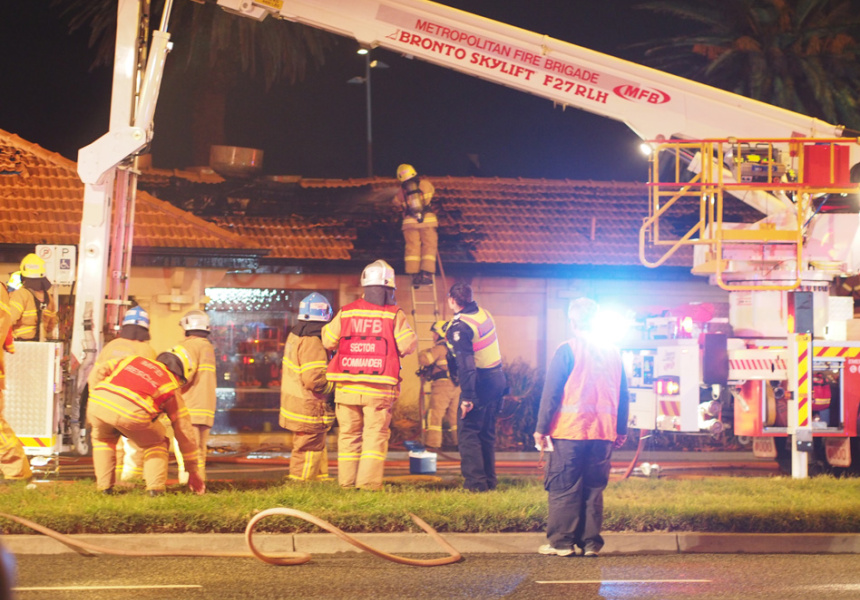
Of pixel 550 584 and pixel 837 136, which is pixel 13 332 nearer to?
pixel 550 584

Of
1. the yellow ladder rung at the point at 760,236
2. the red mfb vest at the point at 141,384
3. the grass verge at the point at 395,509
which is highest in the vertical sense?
the yellow ladder rung at the point at 760,236

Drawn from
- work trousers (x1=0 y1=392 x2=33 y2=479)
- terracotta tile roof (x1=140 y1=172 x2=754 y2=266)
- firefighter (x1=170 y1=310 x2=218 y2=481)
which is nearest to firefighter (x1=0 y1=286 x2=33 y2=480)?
work trousers (x1=0 y1=392 x2=33 y2=479)

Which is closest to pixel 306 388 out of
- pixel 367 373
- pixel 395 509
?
pixel 367 373

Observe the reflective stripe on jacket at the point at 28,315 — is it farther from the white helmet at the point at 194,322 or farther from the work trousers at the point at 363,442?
the work trousers at the point at 363,442

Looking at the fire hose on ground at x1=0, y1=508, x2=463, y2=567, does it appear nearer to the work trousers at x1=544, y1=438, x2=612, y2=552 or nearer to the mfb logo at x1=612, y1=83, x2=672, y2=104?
the work trousers at x1=544, y1=438, x2=612, y2=552

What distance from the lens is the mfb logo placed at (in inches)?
427

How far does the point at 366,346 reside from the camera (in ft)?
30.7

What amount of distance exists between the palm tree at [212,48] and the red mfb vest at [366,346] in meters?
13.2

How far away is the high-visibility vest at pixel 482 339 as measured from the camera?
9.66 metres

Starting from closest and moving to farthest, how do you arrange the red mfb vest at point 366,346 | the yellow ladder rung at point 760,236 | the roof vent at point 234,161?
the red mfb vest at point 366,346
the yellow ladder rung at point 760,236
the roof vent at point 234,161

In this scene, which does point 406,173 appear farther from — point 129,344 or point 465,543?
point 465,543

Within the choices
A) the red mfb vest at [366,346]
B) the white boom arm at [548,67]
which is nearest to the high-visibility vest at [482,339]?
the red mfb vest at [366,346]

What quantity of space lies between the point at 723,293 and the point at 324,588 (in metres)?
13.6

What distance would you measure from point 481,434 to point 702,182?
3377mm
